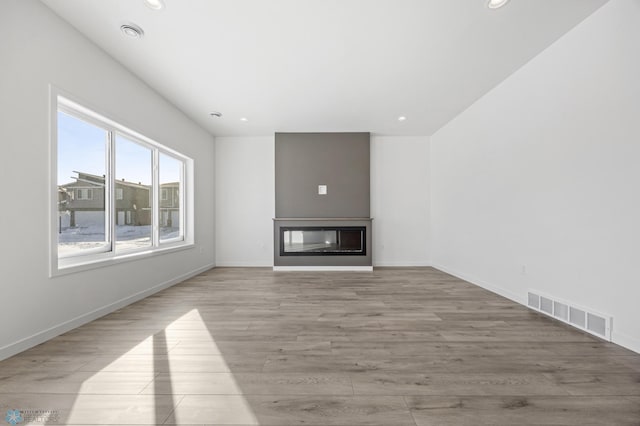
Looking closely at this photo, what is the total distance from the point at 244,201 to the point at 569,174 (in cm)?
509

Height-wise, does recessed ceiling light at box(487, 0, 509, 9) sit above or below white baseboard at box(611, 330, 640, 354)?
above

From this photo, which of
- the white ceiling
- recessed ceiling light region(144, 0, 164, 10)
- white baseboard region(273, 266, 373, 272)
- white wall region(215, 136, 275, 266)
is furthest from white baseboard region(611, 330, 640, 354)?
white wall region(215, 136, 275, 266)

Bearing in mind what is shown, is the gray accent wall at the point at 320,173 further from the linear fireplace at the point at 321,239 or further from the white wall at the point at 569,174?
the white wall at the point at 569,174

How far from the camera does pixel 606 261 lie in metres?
2.16

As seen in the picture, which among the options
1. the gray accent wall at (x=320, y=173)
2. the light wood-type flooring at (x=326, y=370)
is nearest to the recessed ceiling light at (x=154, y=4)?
the light wood-type flooring at (x=326, y=370)

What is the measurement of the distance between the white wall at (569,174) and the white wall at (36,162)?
4.59m

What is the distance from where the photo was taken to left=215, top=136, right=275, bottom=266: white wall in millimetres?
5629

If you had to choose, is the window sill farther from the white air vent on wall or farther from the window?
the white air vent on wall

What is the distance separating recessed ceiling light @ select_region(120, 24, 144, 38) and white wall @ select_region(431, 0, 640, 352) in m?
4.01

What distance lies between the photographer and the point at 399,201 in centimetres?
569

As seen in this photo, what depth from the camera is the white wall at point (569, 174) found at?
2018 mm

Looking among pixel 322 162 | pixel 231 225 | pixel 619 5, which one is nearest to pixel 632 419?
pixel 619 5

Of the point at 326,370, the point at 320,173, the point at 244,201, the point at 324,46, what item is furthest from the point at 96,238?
the point at 320,173

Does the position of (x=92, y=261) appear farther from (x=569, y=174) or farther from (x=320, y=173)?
(x=569, y=174)
